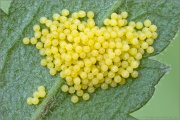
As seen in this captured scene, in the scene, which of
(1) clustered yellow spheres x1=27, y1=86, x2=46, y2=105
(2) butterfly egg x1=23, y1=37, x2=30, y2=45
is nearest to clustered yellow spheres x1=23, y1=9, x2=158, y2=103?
(2) butterfly egg x1=23, y1=37, x2=30, y2=45

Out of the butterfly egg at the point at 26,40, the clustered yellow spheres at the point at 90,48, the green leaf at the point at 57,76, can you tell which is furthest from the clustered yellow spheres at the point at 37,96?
the butterfly egg at the point at 26,40

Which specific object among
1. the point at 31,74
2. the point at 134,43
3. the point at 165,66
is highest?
the point at 31,74

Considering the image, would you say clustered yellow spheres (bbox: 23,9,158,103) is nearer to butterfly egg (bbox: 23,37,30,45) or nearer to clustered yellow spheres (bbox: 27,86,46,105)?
butterfly egg (bbox: 23,37,30,45)

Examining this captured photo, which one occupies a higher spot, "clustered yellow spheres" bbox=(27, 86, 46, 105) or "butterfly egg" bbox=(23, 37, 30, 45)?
"butterfly egg" bbox=(23, 37, 30, 45)

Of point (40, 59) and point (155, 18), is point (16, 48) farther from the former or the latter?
point (155, 18)

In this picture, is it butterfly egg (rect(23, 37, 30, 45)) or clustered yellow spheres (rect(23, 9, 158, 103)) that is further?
butterfly egg (rect(23, 37, 30, 45))

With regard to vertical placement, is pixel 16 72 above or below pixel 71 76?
above

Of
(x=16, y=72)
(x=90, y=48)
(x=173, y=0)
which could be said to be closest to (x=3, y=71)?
(x=16, y=72)
